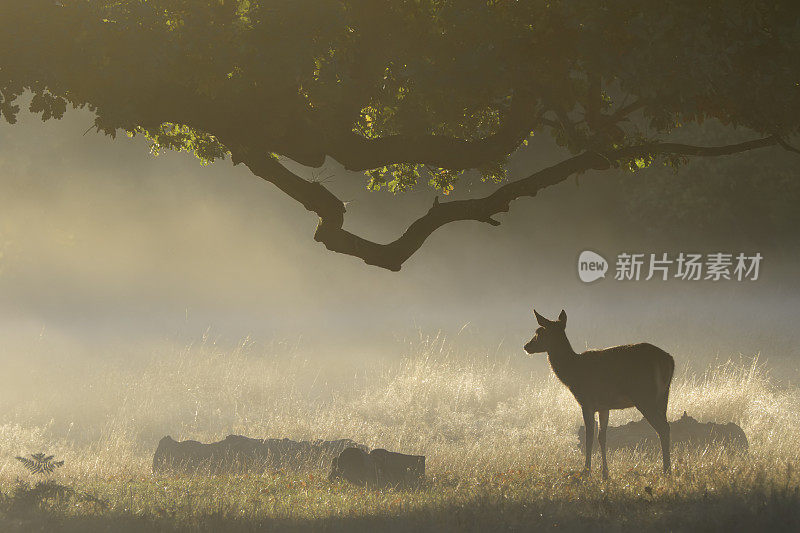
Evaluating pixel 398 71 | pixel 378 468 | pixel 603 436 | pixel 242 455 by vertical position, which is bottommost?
pixel 242 455

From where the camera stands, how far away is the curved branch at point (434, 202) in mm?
15773

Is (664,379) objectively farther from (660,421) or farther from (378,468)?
(378,468)

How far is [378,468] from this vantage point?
15.1 metres

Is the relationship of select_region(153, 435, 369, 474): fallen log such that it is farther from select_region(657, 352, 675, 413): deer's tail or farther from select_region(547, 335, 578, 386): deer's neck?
select_region(657, 352, 675, 413): deer's tail

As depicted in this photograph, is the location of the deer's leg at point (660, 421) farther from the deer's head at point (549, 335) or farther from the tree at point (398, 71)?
the tree at point (398, 71)

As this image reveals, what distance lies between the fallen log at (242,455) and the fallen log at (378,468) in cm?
224

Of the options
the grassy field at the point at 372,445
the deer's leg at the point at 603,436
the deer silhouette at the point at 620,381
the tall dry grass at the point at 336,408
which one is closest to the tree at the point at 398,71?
the deer silhouette at the point at 620,381

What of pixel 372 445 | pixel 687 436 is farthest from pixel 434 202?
pixel 372 445

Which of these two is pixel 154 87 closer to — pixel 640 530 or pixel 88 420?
pixel 640 530

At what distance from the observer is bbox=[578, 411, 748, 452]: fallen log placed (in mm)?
17766

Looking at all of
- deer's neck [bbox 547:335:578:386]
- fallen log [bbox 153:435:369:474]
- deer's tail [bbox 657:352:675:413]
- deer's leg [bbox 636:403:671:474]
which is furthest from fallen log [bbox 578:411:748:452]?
fallen log [bbox 153:435:369:474]

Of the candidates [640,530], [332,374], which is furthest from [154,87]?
[332,374]

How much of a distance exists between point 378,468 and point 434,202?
15.8 feet

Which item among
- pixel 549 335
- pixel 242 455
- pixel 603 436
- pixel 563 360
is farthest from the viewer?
pixel 242 455
